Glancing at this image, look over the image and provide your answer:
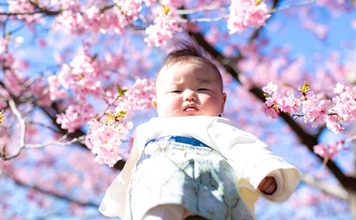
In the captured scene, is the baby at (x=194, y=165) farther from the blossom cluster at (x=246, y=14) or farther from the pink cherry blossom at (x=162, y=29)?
the pink cherry blossom at (x=162, y=29)

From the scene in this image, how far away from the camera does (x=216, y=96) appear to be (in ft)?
7.72

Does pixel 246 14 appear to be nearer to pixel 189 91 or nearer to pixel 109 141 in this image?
pixel 189 91

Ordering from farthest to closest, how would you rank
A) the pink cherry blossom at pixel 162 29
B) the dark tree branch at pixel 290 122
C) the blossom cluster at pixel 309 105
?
the dark tree branch at pixel 290 122 → the pink cherry blossom at pixel 162 29 → the blossom cluster at pixel 309 105

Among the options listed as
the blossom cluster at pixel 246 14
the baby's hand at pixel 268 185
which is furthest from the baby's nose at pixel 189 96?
the blossom cluster at pixel 246 14

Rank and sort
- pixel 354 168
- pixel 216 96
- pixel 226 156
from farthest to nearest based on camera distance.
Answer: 1. pixel 354 168
2. pixel 216 96
3. pixel 226 156

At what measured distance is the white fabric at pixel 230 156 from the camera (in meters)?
1.89

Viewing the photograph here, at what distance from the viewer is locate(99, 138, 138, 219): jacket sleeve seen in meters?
2.28

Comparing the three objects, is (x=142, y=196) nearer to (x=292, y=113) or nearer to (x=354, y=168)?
(x=292, y=113)

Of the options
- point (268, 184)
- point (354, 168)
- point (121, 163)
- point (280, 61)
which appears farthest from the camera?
point (280, 61)

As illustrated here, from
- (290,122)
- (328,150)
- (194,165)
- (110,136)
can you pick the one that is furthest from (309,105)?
(290,122)

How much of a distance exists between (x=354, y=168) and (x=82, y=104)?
3307mm

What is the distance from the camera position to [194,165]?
194 centimetres

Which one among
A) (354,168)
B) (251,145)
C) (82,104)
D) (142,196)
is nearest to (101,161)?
(142,196)

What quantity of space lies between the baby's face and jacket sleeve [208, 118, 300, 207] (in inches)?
8.1
